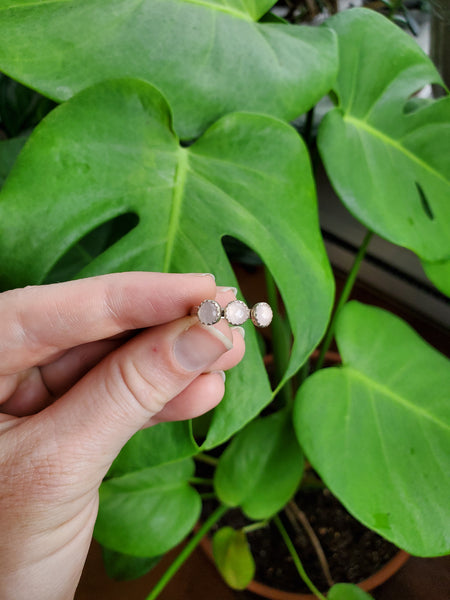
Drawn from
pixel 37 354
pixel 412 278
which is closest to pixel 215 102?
pixel 37 354

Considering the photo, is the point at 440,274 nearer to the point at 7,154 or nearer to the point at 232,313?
the point at 232,313

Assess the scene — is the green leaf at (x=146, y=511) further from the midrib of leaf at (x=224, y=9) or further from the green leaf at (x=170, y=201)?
the midrib of leaf at (x=224, y=9)

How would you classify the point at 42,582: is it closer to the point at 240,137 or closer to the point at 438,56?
the point at 240,137

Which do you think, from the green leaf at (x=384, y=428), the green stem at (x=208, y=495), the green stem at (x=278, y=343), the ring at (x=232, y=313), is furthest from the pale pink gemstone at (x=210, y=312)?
the green stem at (x=208, y=495)

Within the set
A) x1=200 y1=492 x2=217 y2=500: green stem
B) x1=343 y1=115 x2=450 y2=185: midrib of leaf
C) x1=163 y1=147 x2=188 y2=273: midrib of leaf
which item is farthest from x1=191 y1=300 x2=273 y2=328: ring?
x1=200 y1=492 x2=217 y2=500: green stem

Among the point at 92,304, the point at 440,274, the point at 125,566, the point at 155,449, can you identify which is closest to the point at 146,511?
the point at 125,566

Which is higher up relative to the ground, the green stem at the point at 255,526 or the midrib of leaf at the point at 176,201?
the midrib of leaf at the point at 176,201

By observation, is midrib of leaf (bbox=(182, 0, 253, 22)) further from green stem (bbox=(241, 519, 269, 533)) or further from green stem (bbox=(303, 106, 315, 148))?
green stem (bbox=(241, 519, 269, 533))
